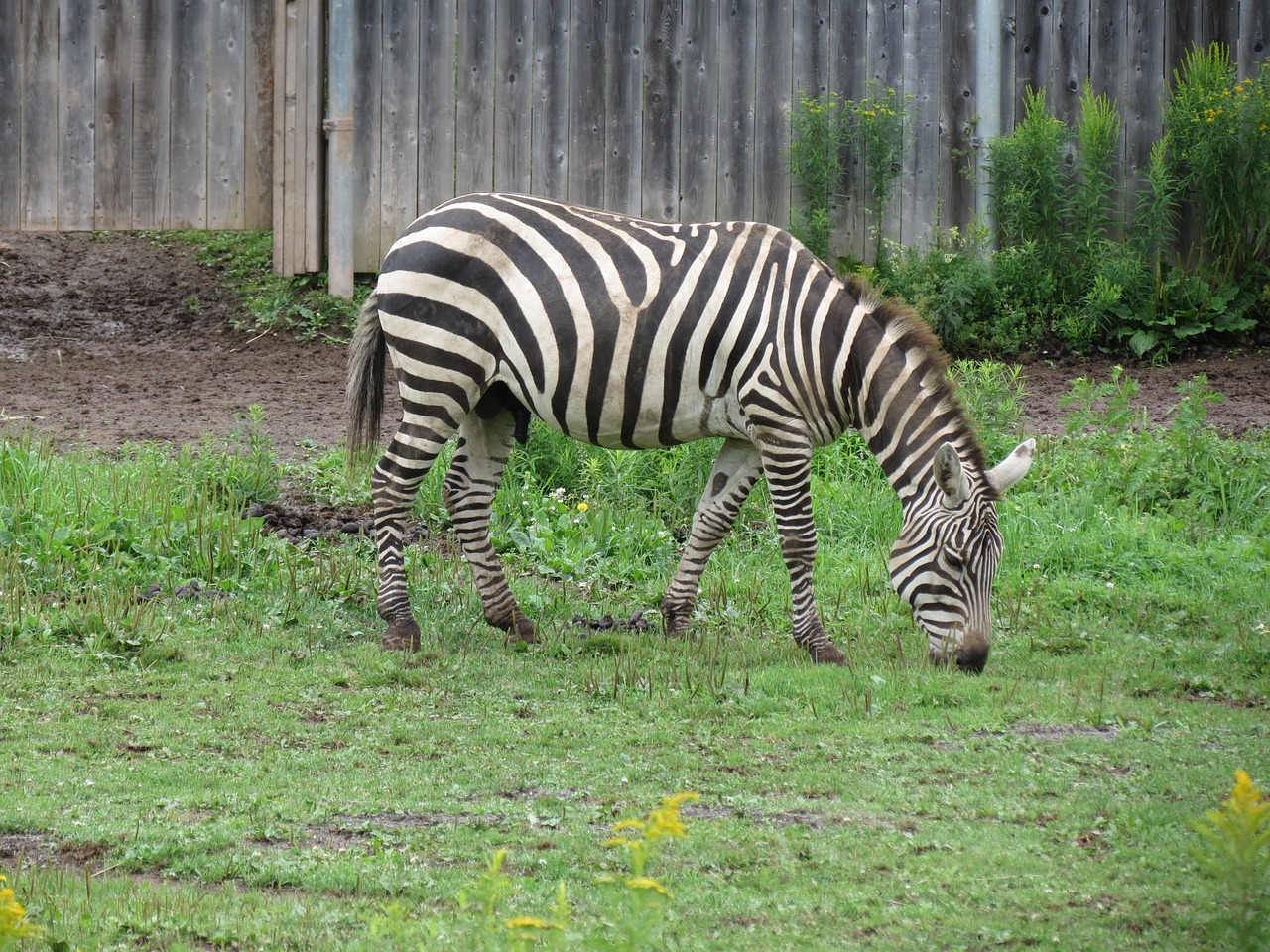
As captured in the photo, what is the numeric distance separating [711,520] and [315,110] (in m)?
6.62

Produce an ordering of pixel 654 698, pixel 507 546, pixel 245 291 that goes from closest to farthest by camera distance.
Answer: pixel 654 698 → pixel 507 546 → pixel 245 291

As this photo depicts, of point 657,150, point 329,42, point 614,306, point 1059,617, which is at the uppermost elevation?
point 329,42

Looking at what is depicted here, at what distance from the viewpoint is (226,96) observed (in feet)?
40.1

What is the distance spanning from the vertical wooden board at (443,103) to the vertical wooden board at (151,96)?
193 cm

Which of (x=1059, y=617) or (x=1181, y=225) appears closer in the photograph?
(x=1059, y=617)

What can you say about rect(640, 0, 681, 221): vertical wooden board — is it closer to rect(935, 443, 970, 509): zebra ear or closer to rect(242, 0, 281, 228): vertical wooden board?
rect(242, 0, 281, 228): vertical wooden board

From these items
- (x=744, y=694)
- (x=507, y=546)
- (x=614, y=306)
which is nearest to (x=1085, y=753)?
(x=744, y=694)

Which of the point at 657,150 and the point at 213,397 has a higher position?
the point at 657,150

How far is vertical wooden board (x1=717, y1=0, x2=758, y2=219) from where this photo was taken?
480 inches

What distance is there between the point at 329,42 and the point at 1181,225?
24.7ft

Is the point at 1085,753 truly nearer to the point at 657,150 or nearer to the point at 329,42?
the point at 657,150

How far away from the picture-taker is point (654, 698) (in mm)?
5965

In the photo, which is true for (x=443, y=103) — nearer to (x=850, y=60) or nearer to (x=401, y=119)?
(x=401, y=119)

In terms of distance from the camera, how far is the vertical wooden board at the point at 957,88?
12.2 meters
